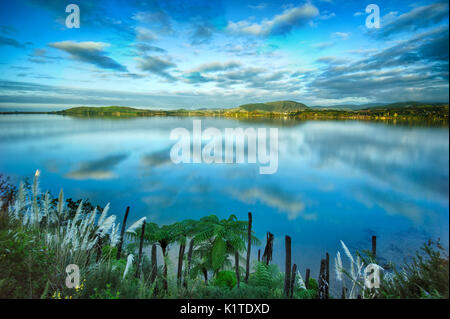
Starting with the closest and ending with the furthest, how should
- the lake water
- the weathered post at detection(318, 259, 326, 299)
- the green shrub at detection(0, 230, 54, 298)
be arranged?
the green shrub at detection(0, 230, 54, 298) → the weathered post at detection(318, 259, 326, 299) → the lake water

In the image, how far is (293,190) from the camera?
16031 millimetres

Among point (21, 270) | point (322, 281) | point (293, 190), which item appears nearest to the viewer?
point (21, 270)

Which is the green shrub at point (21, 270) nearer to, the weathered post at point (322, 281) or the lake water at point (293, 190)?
the weathered post at point (322, 281)

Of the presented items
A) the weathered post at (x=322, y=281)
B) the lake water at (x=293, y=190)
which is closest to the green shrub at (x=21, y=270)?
the weathered post at (x=322, y=281)

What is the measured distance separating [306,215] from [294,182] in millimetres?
5219

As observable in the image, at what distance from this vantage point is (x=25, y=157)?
17.8 m

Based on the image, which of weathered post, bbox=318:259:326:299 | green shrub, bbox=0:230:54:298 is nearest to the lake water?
weathered post, bbox=318:259:326:299

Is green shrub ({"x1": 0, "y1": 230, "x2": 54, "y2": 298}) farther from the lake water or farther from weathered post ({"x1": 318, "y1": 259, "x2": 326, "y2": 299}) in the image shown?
the lake water

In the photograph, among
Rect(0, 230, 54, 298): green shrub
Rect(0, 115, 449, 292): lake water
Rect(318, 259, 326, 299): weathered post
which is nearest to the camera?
Rect(0, 230, 54, 298): green shrub

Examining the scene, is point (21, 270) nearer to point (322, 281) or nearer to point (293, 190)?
point (322, 281)

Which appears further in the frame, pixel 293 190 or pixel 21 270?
pixel 293 190

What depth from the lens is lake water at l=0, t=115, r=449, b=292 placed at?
34.9 feet

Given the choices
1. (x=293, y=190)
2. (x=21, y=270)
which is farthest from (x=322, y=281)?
(x=293, y=190)
